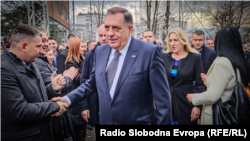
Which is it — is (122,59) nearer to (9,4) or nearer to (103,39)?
(103,39)

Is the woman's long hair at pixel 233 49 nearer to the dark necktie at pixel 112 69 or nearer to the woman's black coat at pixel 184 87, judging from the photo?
the woman's black coat at pixel 184 87

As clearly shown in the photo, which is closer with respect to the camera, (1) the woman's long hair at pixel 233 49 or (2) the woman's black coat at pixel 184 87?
(1) the woman's long hair at pixel 233 49

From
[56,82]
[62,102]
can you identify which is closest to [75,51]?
[56,82]

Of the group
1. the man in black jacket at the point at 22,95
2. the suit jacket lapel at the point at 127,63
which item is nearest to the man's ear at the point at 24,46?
the man in black jacket at the point at 22,95

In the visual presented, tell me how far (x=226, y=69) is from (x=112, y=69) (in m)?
1.32

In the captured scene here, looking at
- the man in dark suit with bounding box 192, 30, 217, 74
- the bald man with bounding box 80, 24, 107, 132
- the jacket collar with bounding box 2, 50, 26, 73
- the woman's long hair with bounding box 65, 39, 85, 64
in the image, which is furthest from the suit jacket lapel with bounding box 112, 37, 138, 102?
the man in dark suit with bounding box 192, 30, 217, 74

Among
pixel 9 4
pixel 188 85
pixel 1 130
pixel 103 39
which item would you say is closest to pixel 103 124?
pixel 1 130

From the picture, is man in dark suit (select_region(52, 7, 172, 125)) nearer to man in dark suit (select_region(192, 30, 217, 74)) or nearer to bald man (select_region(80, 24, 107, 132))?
bald man (select_region(80, 24, 107, 132))

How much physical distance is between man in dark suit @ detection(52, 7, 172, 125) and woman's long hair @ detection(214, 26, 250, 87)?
85 centimetres

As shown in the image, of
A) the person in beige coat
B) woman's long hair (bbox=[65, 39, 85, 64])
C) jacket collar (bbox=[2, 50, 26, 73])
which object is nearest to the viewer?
jacket collar (bbox=[2, 50, 26, 73])

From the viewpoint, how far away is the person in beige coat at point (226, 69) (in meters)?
2.06

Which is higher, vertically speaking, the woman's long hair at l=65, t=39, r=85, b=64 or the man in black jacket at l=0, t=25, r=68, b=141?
the woman's long hair at l=65, t=39, r=85, b=64

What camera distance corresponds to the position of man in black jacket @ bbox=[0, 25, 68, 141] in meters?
1.65

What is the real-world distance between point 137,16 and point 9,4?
10364mm
